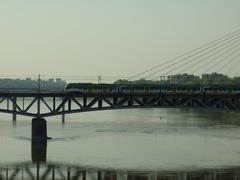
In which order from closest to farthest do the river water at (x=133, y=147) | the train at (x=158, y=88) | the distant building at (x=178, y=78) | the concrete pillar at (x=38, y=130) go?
the river water at (x=133, y=147), the train at (x=158, y=88), the concrete pillar at (x=38, y=130), the distant building at (x=178, y=78)

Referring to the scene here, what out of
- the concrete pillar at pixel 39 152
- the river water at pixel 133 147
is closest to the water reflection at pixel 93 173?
the river water at pixel 133 147

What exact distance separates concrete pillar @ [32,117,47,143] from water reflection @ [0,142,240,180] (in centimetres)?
1076

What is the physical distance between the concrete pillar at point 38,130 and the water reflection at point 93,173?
1076 cm

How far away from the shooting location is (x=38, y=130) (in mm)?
60062

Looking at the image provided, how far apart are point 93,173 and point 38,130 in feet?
52.5

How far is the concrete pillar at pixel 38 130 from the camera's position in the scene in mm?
59625

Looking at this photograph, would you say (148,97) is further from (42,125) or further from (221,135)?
(221,135)

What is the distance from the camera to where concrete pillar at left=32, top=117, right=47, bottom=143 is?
5962 centimetres

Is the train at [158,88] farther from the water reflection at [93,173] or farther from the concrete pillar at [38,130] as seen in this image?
the water reflection at [93,173]

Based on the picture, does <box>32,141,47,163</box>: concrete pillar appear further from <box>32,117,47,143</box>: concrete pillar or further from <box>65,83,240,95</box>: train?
<box>65,83,240,95</box>: train

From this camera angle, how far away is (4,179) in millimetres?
43156

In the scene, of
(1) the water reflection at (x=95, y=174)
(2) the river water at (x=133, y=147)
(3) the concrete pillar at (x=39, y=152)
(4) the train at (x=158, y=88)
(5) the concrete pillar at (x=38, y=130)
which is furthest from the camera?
(5) the concrete pillar at (x=38, y=130)

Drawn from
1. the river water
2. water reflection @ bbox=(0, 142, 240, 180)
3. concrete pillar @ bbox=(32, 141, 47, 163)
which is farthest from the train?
water reflection @ bbox=(0, 142, 240, 180)

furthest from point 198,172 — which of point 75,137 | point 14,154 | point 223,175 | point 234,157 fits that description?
point 75,137
